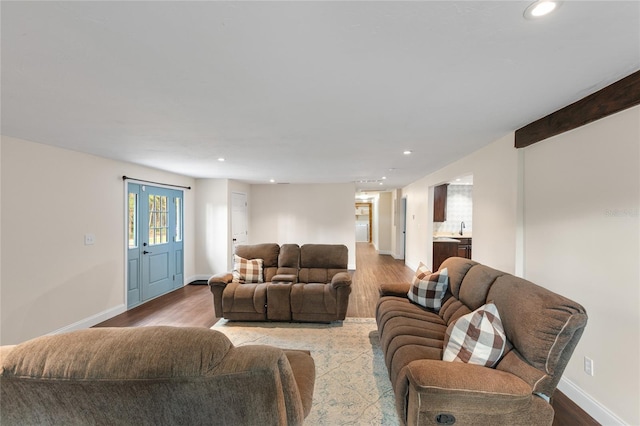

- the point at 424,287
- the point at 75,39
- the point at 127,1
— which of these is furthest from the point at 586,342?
the point at 75,39

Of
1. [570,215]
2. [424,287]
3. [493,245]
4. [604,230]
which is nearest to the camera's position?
[604,230]

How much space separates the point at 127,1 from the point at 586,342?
3364mm

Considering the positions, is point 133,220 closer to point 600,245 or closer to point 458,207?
point 600,245

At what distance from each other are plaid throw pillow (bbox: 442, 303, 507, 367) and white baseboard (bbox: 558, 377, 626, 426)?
1.00 meters

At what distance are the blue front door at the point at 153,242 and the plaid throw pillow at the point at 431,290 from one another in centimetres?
430

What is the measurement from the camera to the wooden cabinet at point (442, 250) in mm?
5720

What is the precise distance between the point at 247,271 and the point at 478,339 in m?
3.04

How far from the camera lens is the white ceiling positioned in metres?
1.09

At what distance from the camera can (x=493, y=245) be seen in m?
3.14

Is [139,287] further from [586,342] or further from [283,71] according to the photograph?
[586,342]

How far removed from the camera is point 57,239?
3201mm

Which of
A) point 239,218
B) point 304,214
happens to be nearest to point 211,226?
point 239,218

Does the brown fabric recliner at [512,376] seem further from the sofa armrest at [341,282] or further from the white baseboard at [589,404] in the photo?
the sofa armrest at [341,282]

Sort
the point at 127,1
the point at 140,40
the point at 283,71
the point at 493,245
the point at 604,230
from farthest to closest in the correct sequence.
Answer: the point at 493,245 < the point at 604,230 < the point at 283,71 < the point at 140,40 < the point at 127,1
